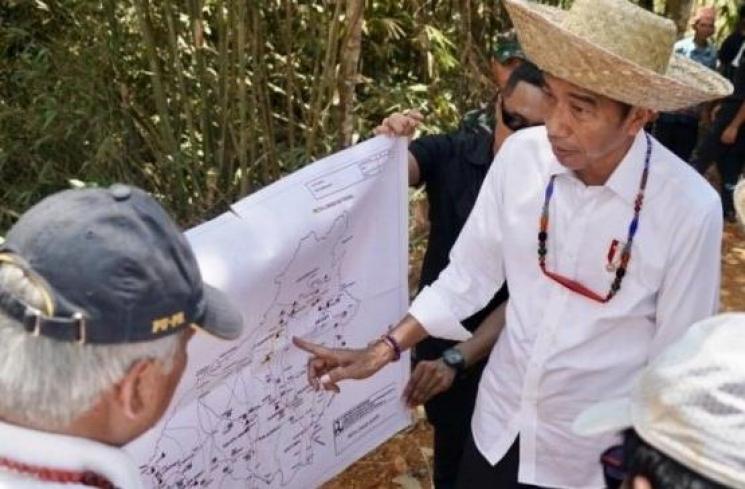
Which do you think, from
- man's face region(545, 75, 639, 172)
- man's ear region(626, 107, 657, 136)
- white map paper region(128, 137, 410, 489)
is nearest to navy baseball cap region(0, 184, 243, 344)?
white map paper region(128, 137, 410, 489)

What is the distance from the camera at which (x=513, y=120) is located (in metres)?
2.54

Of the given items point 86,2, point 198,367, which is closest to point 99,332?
point 198,367

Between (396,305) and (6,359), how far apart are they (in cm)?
172

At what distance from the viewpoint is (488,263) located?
7.69ft

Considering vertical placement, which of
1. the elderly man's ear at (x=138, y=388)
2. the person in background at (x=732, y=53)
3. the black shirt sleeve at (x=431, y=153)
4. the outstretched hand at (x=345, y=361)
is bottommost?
the person in background at (x=732, y=53)

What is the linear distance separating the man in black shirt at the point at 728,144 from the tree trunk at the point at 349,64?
4.11m

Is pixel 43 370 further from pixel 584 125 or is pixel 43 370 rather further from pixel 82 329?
pixel 584 125

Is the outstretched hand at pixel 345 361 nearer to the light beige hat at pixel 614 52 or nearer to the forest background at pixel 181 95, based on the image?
the light beige hat at pixel 614 52

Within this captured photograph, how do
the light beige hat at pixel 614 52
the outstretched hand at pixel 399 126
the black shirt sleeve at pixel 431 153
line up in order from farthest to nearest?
the black shirt sleeve at pixel 431 153 < the outstretched hand at pixel 399 126 < the light beige hat at pixel 614 52

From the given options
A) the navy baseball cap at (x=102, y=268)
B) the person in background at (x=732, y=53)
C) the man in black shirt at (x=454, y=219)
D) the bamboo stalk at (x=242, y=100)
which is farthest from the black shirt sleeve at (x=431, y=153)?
the person in background at (x=732, y=53)

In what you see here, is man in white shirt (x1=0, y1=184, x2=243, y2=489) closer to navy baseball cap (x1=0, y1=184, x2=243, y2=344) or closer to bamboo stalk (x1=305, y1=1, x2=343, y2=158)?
navy baseball cap (x1=0, y1=184, x2=243, y2=344)

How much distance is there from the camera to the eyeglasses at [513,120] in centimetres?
251

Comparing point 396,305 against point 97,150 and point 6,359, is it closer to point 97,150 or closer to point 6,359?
point 6,359

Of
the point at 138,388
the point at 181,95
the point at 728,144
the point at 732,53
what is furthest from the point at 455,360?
the point at 732,53
